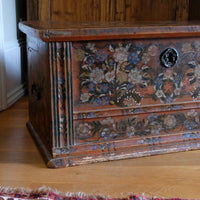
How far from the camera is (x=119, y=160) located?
147cm

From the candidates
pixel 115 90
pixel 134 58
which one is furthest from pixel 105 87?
pixel 134 58

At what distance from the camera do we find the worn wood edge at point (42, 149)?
139 cm

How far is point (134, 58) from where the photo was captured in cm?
143

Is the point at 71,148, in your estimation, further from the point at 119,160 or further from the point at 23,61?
the point at 23,61

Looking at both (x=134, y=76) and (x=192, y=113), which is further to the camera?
(x=192, y=113)

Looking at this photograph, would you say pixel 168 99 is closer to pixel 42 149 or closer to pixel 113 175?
pixel 113 175

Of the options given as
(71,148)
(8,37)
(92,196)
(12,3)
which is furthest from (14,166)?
(12,3)

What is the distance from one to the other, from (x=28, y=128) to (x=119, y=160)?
0.64 metres

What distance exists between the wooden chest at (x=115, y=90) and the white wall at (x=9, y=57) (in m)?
0.71

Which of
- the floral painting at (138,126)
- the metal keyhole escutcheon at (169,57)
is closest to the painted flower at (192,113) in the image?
the floral painting at (138,126)

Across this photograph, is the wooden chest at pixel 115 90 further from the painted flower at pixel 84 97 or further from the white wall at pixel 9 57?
the white wall at pixel 9 57

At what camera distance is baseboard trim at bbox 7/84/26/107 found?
7.70ft

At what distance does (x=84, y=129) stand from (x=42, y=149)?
233mm

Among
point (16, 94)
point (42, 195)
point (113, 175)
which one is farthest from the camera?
point (16, 94)
